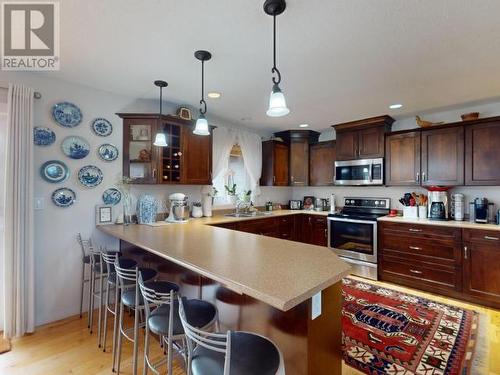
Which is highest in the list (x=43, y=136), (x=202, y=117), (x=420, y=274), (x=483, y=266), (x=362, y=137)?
(x=362, y=137)

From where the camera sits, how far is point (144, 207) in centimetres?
304

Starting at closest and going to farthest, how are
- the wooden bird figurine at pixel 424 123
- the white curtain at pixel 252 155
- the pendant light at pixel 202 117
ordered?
the pendant light at pixel 202 117 < the wooden bird figurine at pixel 424 123 < the white curtain at pixel 252 155

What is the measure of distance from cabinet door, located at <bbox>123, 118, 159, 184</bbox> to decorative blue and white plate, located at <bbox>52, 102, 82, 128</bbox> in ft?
1.55

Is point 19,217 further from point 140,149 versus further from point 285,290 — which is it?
point 285,290

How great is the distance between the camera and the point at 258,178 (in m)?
4.68

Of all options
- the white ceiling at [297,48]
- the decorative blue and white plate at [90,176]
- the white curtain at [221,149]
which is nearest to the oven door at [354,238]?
the white ceiling at [297,48]

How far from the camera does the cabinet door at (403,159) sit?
12.0 feet

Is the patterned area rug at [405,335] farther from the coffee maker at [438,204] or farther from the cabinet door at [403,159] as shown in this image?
the cabinet door at [403,159]

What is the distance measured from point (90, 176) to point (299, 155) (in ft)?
11.5

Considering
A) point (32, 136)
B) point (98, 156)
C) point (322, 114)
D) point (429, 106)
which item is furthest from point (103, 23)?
point (429, 106)

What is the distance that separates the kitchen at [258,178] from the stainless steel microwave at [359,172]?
0.10 ft

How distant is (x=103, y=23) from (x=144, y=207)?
74.7 inches

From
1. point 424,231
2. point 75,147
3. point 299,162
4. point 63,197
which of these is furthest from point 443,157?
point 63,197

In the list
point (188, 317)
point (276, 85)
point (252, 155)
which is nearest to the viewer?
point (188, 317)
